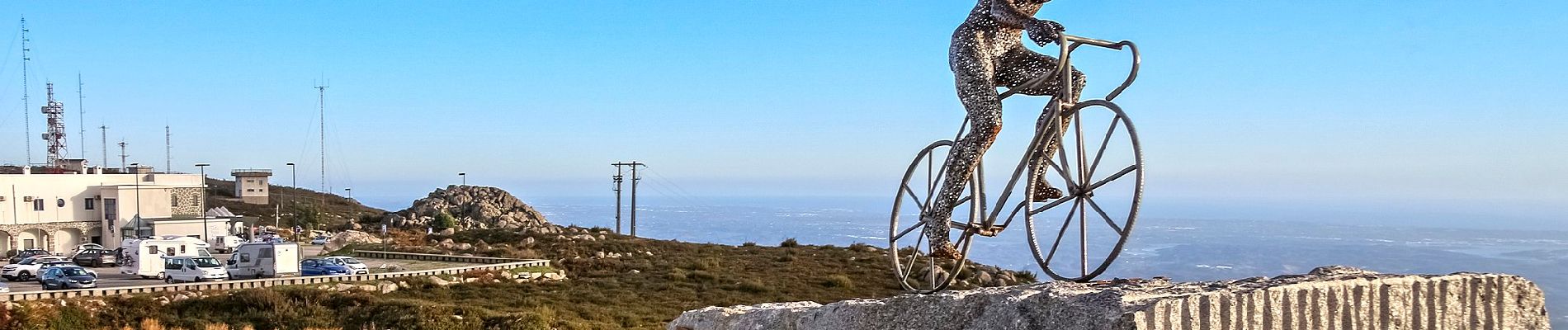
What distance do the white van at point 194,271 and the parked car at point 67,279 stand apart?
1820 mm

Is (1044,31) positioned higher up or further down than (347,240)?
higher up

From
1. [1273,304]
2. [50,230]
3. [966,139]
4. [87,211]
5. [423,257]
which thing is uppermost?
[966,139]

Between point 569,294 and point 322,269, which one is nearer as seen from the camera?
point 569,294

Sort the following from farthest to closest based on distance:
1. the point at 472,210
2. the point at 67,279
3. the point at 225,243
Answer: the point at 472,210 → the point at 225,243 → the point at 67,279

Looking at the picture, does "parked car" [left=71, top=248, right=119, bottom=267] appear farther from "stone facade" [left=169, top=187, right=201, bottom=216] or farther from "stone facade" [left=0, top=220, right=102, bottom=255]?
"stone facade" [left=169, top=187, right=201, bottom=216]

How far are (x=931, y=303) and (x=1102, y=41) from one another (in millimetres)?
2302

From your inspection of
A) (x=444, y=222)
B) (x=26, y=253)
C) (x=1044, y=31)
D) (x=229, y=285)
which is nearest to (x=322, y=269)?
(x=229, y=285)

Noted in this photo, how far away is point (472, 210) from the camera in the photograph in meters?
65.1

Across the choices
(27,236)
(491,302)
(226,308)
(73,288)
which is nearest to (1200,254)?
(491,302)

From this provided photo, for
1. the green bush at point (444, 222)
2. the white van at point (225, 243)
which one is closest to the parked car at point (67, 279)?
the white van at point (225, 243)

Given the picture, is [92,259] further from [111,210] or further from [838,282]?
[838,282]

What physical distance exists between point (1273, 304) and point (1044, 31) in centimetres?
266

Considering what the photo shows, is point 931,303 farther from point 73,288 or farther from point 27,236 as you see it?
point 27,236

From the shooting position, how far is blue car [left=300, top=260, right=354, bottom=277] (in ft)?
95.8
